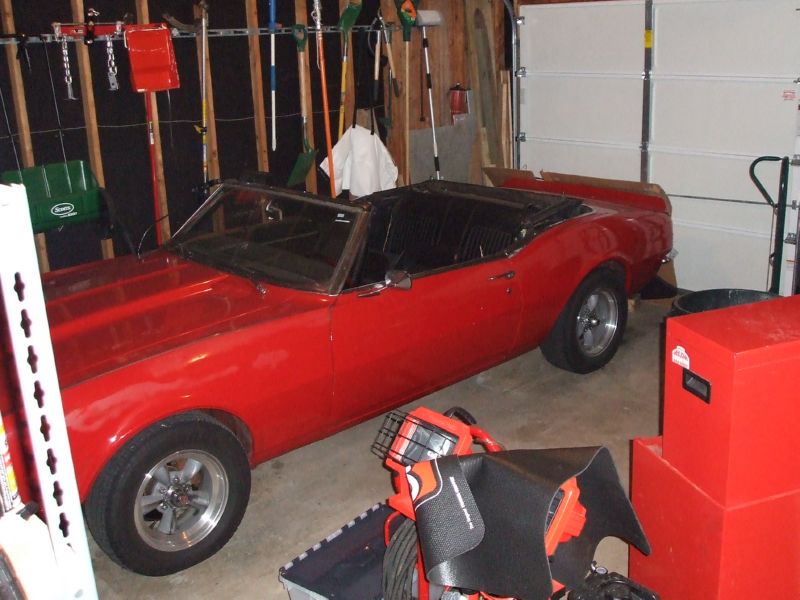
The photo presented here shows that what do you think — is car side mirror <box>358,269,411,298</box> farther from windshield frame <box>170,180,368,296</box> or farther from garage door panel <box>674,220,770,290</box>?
garage door panel <box>674,220,770,290</box>

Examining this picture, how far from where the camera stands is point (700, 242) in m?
7.23

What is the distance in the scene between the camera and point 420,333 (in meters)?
4.26

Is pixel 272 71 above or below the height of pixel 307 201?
above

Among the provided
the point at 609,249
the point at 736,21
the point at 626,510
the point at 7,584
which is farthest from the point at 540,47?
the point at 7,584

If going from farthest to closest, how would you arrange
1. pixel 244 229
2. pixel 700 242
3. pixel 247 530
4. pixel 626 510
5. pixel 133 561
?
pixel 700 242
pixel 244 229
pixel 247 530
pixel 133 561
pixel 626 510

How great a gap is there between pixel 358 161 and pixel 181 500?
462cm

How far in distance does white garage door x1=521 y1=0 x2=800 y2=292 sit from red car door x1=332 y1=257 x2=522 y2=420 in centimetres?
314

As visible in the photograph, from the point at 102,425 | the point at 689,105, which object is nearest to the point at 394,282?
the point at 102,425

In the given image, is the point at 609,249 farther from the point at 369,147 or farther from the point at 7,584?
the point at 7,584

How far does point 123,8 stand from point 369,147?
2.39m

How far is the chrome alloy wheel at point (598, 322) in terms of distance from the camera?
5.54 meters

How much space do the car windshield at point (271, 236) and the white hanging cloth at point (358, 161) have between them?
2.90 metres

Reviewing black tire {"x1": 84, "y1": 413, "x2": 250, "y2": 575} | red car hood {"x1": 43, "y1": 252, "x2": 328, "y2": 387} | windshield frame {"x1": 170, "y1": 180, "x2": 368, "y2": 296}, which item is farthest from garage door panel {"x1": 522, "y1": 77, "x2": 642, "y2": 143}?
black tire {"x1": 84, "y1": 413, "x2": 250, "y2": 575}

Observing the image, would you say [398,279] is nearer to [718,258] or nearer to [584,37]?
[718,258]
